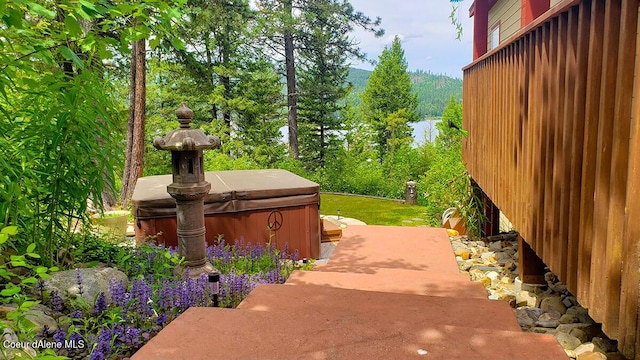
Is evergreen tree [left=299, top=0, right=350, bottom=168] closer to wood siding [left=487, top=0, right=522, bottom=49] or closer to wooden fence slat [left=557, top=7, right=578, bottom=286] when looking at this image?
wood siding [left=487, top=0, right=522, bottom=49]

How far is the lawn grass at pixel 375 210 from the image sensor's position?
33.2 ft

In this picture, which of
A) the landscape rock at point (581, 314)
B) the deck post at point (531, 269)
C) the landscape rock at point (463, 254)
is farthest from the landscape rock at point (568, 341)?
the landscape rock at point (463, 254)

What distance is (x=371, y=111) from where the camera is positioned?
2761 cm

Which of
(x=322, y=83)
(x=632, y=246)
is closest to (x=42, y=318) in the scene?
(x=632, y=246)

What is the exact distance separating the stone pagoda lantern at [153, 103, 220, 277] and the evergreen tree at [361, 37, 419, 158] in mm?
22976

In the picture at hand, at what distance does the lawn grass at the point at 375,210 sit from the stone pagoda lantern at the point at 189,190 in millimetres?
5164

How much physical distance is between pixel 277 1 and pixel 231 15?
2.83 meters

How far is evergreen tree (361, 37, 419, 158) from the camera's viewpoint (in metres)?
26.8

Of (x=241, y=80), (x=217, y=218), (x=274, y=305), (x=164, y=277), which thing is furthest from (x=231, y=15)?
(x=274, y=305)

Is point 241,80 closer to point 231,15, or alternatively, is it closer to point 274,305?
point 231,15

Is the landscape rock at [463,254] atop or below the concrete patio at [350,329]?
below

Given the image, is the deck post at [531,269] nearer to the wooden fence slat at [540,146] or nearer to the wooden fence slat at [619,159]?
the wooden fence slat at [540,146]

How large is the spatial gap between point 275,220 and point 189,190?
6.90 ft

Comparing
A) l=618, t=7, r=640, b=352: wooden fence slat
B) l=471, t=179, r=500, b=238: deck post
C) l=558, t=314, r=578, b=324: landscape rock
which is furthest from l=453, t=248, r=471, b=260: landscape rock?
l=618, t=7, r=640, b=352: wooden fence slat
